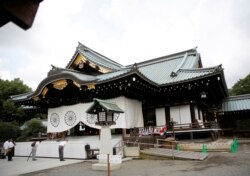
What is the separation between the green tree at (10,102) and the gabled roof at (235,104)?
26202 mm

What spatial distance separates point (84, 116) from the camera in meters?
17.3

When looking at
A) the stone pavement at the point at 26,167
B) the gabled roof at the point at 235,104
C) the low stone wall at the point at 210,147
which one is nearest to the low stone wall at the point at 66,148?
the stone pavement at the point at 26,167

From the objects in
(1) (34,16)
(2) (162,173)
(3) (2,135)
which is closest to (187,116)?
(2) (162,173)

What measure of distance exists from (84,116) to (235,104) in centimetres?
1592

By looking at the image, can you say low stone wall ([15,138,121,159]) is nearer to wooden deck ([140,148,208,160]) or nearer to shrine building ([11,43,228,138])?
shrine building ([11,43,228,138])

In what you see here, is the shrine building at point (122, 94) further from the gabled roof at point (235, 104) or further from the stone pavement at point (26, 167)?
the gabled roof at point (235, 104)

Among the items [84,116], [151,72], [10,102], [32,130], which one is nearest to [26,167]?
[84,116]

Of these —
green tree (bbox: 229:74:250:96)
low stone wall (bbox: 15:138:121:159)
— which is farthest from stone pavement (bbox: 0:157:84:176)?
green tree (bbox: 229:74:250:96)

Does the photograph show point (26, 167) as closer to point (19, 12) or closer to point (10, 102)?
point (19, 12)

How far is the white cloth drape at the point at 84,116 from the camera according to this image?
1599 centimetres

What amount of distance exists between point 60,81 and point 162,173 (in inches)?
420

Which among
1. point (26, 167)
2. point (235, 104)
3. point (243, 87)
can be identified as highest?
point (243, 87)

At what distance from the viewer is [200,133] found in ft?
56.4

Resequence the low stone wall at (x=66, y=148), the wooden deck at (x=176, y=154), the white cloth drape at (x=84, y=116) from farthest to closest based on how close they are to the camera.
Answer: the white cloth drape at (x=84, y=116)
the low stone wall at (x=66, y=148)
the wooden deck at (x=176, y=154)
